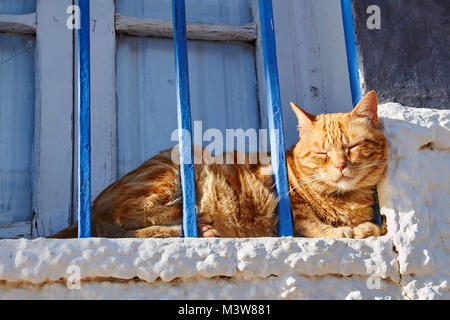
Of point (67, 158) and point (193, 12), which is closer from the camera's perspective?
point (67, 158)

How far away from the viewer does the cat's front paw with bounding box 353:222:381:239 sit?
2.41 metres

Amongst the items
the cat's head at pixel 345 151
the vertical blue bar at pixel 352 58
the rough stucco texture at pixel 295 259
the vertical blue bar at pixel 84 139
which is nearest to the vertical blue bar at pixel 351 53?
the vertical blue bar at pixel 352 58

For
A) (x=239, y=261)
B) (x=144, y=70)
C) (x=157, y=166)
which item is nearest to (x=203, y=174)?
(x=157, y=166)

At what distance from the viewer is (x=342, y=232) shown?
2480mm

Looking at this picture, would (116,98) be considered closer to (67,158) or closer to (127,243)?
(67,158)

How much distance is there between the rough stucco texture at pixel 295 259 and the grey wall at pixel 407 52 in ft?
0.44

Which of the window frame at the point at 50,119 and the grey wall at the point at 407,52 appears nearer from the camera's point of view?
the grey wall at the point at 407,52

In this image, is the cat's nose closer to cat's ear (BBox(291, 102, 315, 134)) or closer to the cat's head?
the cat's head

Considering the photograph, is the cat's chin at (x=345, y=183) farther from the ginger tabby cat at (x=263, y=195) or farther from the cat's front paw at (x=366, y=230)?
the cat's front paw at (x=366, y=230)

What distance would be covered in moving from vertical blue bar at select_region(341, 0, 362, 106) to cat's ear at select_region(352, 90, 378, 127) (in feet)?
0.27

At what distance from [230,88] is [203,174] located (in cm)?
98

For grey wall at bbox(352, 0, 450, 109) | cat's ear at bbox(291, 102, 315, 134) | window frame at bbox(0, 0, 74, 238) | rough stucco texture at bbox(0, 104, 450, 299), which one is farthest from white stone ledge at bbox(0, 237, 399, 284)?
window frame at bbox(0, 0, 74, 238)

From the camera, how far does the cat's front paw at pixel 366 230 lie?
2.41m

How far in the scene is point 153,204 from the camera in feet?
8.77
